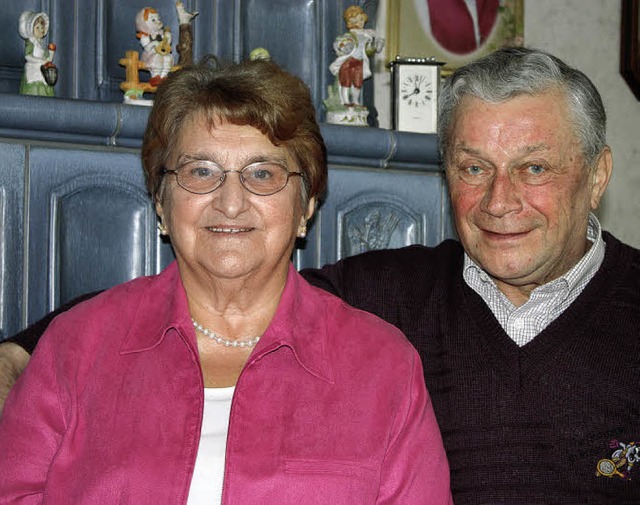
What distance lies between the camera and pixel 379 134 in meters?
2.19

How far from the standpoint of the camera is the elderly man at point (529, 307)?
1.75 meters

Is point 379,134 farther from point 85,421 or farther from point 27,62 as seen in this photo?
point 85,421

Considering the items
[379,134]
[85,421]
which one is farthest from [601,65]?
[85,421]

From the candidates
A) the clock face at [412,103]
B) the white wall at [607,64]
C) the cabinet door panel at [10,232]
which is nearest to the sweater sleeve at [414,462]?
the cabinet door panel at [10,232]

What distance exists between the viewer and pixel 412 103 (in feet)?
8.04

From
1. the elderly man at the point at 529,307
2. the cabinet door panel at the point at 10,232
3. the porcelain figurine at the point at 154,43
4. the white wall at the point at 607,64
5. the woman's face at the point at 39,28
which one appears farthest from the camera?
the white wall at the point at 607,64

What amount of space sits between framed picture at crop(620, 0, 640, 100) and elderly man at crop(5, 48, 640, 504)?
147 centimetres

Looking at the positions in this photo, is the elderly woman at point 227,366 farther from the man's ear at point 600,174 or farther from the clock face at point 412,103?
the clock face at point 412,103

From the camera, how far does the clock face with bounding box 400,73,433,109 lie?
245 centimetres

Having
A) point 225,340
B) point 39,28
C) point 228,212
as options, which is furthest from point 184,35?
point 225,340

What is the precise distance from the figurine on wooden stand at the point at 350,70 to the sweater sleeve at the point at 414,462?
0.89 metres

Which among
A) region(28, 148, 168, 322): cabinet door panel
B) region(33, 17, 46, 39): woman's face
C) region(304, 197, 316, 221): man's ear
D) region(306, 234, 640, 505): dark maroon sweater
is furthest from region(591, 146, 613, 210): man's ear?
region(33, 17, 46, 39): woman's face

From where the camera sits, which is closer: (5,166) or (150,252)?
(5,166)

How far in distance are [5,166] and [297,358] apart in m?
0.75
